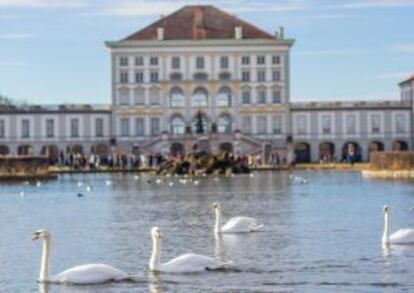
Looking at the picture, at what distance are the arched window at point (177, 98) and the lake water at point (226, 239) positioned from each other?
63.2m

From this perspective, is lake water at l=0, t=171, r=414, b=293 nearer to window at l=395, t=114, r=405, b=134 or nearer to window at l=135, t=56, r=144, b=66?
window at l=395, t=114, r=405, b=134

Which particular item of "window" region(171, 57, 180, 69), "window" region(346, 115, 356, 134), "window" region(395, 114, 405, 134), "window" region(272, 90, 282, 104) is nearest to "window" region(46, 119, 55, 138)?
"window" region(171, 57, 180, 69)

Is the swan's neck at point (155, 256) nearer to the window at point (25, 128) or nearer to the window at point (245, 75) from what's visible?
the window at point (25, 128)

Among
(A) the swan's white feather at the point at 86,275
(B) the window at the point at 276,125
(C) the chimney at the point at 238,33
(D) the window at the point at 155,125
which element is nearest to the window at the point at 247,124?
(B) the window at the point at 276,125

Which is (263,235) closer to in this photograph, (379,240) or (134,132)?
(379,240)

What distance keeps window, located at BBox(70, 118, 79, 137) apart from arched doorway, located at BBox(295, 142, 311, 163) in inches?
770

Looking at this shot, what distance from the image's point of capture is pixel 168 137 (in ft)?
376

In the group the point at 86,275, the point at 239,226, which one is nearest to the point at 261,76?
the point at 239,226

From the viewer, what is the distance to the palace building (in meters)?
118

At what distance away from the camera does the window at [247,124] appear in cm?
11807

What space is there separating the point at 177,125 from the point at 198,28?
29.5 ft

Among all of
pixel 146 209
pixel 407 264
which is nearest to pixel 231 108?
pixel 146 209

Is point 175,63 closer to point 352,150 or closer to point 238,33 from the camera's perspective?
point 238,33

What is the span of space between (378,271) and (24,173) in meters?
57.4
